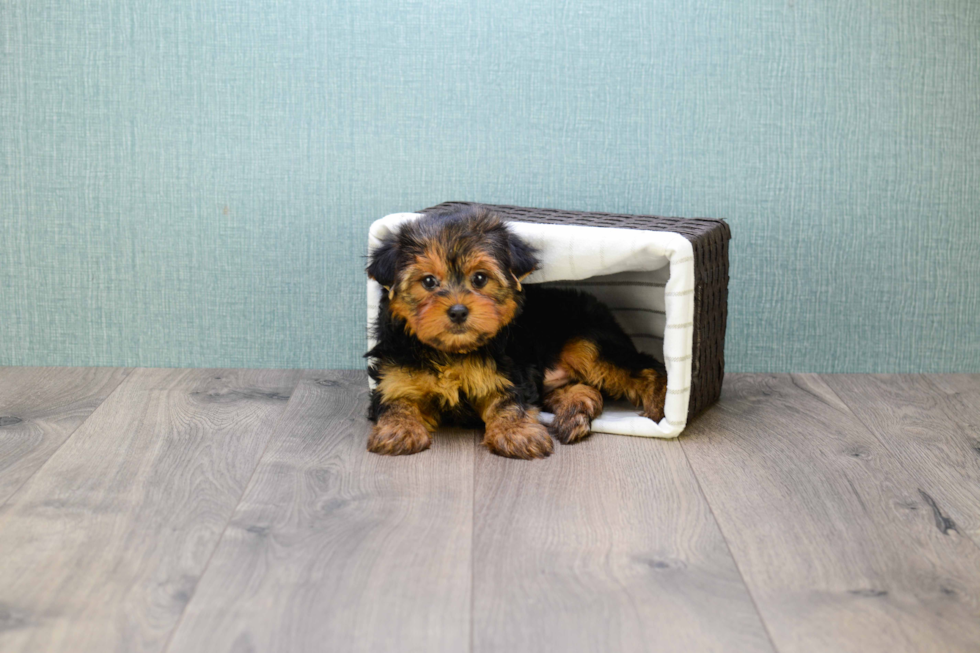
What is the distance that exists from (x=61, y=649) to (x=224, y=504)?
1.91ft

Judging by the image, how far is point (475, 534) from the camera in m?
1.89

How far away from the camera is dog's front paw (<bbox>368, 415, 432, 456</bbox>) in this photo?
92.0 inches

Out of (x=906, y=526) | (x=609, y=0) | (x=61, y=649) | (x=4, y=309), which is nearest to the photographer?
(x=61, y=649)

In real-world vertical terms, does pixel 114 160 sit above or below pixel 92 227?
above

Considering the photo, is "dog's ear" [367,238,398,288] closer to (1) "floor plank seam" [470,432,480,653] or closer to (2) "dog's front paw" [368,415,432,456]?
(2) "dog's front paw" [368,415,432,456]

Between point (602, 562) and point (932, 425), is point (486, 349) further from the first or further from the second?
point (932, 425)

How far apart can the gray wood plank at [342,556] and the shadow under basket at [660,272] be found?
1.70 ft

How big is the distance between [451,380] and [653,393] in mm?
594

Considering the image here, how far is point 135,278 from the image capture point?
3.10 metres

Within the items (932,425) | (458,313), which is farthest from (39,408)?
(932,425)

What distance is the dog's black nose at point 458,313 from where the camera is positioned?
2.22 meters

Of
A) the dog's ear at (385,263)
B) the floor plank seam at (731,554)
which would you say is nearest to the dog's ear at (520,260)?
the dog's ear at (385,263)

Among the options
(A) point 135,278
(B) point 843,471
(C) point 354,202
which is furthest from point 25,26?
(B) point 843,471

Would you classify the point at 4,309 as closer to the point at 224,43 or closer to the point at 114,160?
the point at 114,160
